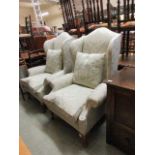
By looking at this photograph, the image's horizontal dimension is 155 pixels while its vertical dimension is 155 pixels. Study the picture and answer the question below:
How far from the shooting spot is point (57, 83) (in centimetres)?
179

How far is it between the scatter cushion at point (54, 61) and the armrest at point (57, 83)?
39 centimetres

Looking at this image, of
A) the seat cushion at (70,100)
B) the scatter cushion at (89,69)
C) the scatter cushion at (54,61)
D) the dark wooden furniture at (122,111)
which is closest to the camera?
the dark wooden furniture at (122,111)

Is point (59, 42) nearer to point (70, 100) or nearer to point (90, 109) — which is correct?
point (70, 100)

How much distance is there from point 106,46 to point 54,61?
3.30 ft

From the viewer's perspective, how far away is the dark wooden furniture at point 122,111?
3.62 ft

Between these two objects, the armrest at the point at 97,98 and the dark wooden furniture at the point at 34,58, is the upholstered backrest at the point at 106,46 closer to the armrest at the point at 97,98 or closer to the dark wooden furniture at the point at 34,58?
the armrest at the point at 97,98

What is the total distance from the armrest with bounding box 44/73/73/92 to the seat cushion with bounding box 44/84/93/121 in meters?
0.08

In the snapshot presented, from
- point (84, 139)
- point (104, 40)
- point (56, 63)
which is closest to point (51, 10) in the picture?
point (56, 63)

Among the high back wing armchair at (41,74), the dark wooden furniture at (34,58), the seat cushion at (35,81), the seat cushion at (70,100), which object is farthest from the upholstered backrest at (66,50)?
the dark wooden furniture at (34,58)

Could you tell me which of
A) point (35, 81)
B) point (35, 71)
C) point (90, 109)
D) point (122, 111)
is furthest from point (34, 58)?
point (122, 111)
